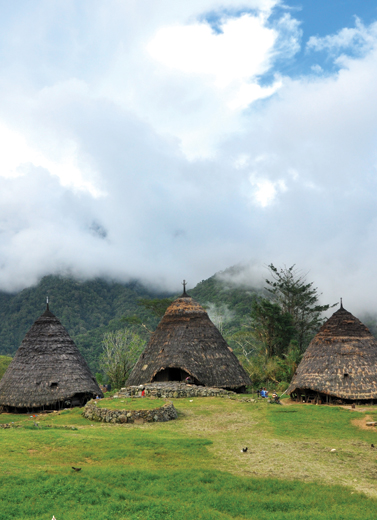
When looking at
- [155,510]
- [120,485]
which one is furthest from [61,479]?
[155,510]

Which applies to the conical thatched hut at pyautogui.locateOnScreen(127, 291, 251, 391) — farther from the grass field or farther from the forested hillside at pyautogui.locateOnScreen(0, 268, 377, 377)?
the forested hillside at pyautogui.locateOnScreen(0, 268, 377, 377)

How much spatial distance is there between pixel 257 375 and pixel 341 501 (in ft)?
89.9

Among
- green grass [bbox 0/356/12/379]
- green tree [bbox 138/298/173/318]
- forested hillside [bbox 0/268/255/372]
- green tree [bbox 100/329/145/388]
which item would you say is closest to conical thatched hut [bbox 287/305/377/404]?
green tree [bbox 100/329/145/388]

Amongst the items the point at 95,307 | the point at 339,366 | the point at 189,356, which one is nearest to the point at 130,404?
the point at 189,356

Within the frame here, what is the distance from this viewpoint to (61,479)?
9.32 m

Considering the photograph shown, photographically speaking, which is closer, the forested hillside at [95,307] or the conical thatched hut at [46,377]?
the conical thatched hut at [46,377]

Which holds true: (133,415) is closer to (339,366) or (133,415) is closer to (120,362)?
(339,366)

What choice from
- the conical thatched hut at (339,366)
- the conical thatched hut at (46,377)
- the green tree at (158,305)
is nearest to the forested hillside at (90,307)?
the green tree at (158,305)

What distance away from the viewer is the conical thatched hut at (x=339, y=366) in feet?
72.6

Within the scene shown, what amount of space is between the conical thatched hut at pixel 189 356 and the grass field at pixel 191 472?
9.25m

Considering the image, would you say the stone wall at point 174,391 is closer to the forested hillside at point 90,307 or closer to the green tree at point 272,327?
the green tree at point 272,327

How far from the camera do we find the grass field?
27.3 ft

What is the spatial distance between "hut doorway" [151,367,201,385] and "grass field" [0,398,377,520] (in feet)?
34.8

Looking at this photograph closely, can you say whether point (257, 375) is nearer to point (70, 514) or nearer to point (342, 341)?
point (342, 341)
